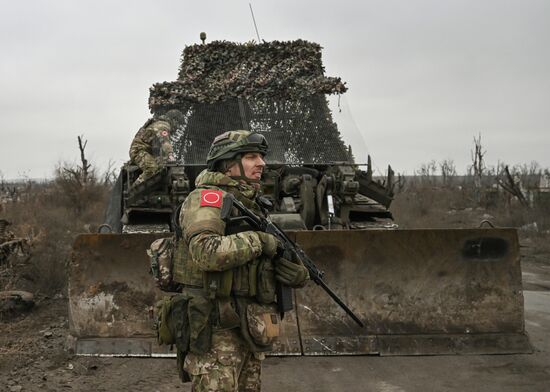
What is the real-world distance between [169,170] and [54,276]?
234cm

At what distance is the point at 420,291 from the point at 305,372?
1.18m

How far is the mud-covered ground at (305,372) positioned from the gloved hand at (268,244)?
→ 72.1 inches

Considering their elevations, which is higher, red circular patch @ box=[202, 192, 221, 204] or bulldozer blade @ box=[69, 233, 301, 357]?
red circular patch @ box=[202, 192, 221, 204]

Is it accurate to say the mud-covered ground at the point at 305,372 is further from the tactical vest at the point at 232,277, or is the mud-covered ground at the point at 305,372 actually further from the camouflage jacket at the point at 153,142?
the camouflage jacket at the point at 153,142

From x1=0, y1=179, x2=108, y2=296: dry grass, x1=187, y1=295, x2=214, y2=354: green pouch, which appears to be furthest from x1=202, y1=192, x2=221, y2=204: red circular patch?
x1=0, y1=179, x2=108, y2=296: dry grass

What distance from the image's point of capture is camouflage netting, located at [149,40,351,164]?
24.5ft

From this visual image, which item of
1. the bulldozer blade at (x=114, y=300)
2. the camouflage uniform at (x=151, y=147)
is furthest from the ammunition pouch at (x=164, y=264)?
the camouflage uniform at (x=151, y=147)

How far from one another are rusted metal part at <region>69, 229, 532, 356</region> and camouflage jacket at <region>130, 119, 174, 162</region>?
2030mm

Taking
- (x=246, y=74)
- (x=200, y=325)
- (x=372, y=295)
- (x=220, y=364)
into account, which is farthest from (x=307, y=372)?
(x=246, y=74)

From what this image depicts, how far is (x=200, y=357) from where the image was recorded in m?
3.01

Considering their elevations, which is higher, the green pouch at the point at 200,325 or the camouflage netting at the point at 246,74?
the camouflage netting at the point at 246,74

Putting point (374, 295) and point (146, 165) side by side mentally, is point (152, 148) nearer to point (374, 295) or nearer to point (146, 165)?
point (146, 165)

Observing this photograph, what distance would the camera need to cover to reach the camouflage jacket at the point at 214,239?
9.30ft

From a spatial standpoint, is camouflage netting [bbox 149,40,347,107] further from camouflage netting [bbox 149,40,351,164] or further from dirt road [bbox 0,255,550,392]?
dirt road [bbox 0,255,550,392]
